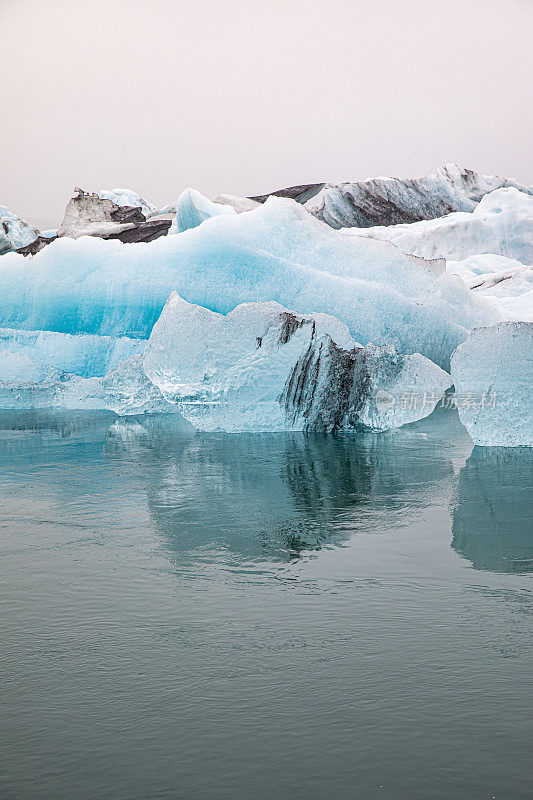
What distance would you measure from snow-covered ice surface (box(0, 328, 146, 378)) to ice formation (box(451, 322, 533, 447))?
176 inches

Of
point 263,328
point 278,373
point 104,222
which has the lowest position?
point 278,373

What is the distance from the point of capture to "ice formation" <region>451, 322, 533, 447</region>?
226 inches

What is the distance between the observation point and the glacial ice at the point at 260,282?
823 centimetres

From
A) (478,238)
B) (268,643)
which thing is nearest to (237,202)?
(478,238)

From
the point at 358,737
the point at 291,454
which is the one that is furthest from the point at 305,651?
the point at 291,454

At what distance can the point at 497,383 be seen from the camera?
→ 581 centimetres

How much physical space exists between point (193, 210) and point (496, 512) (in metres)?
7.25

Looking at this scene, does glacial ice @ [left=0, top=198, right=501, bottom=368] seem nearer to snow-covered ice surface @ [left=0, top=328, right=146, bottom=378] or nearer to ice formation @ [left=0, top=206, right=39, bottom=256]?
snow-covered ice surface @ [left=0, top=328, right=146, bottom=378]

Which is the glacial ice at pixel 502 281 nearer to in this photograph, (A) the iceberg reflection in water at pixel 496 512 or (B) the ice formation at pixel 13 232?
(A) the iceberg reflection in water at pixel 496 512

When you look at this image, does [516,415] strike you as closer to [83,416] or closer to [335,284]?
[335,284]

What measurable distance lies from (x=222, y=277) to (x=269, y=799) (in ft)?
23.4

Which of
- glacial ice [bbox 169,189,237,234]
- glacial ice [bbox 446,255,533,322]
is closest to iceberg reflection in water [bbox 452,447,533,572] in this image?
glacial ice [bbox 446,255,533,322]

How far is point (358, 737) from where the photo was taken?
1743mm

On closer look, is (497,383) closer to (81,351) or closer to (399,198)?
(81,351)
